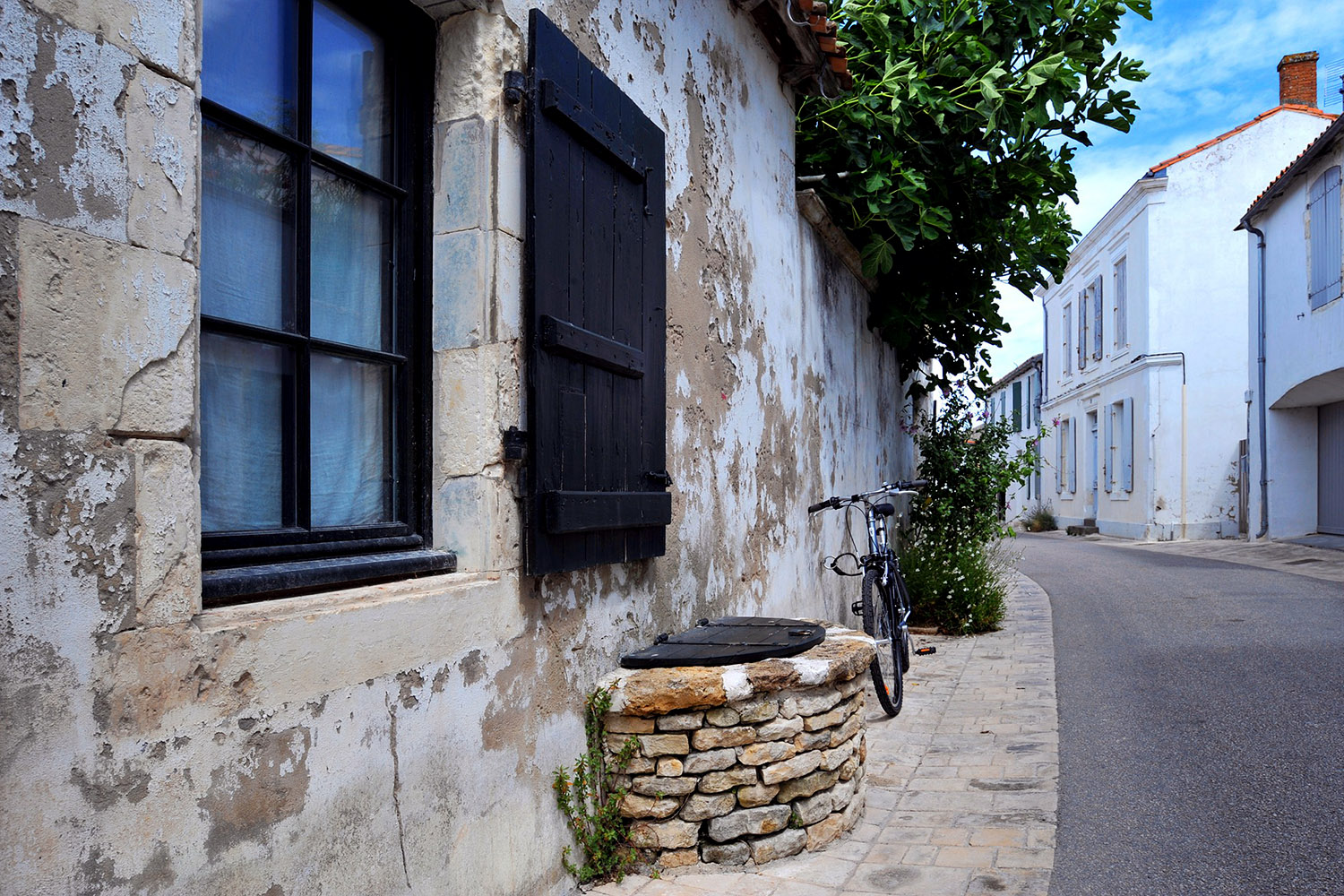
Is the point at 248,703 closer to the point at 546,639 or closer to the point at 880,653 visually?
the point at 546,639

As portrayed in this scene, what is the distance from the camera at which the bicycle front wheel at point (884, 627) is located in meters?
5.20

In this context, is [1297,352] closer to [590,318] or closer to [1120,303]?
[1120,303]

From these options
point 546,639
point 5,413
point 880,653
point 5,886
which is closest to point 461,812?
point 546,639

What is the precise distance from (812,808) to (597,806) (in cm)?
71

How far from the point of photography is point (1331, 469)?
1565cm

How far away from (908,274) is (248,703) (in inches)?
275

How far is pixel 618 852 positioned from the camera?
3.00 m

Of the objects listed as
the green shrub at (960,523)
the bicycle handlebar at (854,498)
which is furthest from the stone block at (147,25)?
the green shrub at (960,523)

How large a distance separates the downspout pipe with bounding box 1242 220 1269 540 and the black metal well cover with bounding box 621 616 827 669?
1567 cm

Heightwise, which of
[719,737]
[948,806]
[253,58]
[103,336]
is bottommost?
[948,806]

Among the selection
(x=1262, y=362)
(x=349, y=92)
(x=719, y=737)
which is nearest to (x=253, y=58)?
(x=349, y=92)

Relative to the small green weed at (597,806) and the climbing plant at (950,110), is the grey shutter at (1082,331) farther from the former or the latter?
the small green weed at (597,806)

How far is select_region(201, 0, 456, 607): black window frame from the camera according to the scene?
1.99 meters

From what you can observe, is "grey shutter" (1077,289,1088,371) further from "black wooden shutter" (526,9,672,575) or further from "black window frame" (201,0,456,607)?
"black window frame" (201,0,456,607)
